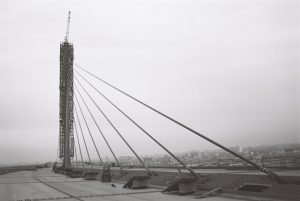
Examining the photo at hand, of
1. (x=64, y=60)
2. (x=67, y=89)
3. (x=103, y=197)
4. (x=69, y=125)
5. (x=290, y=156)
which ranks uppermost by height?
(x=64, y=60)

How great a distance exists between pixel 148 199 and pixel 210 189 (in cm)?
365

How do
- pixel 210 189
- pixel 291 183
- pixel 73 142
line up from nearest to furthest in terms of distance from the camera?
pixel 291 183
pixel 210 189
pixel 73 142

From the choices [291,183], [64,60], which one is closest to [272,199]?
[291,183]

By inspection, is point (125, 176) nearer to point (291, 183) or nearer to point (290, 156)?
point (290, 156)

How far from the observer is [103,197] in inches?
723

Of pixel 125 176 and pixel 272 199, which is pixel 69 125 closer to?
pixel 125 176

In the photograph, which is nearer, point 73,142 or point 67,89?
point 67,89

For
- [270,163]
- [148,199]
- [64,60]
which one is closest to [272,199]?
[148,199]

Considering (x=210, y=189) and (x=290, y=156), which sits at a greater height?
(x=290, y=156)

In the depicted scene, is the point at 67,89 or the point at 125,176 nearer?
the point at 125,176

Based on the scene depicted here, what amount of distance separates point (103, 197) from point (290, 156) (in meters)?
14.4

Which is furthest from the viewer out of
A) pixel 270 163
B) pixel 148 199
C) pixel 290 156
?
pixel 270 163

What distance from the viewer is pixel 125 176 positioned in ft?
102

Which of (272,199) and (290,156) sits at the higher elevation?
(290,156)
